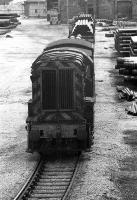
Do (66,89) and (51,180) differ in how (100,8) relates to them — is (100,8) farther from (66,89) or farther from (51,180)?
(51,180)

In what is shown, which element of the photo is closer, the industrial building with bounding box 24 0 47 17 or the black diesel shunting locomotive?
the black diesel shunting locomotive

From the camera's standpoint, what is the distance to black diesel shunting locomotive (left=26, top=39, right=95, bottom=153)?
44.8 feet

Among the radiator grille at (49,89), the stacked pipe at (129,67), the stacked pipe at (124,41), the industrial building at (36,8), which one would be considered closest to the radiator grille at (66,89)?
the radiator grille at (49,89)

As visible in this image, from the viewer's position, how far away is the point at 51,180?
12.3 metres

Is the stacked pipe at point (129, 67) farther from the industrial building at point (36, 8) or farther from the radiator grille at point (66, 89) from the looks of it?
the industrial building at point (36, 8)

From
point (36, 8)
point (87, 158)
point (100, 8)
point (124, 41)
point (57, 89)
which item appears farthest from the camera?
point (36, 8)

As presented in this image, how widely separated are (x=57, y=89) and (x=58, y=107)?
56 cm

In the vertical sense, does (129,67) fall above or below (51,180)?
above

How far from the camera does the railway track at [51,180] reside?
1127 centimetres

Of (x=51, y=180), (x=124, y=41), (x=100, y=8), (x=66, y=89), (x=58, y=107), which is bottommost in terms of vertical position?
(x=51, y=180)

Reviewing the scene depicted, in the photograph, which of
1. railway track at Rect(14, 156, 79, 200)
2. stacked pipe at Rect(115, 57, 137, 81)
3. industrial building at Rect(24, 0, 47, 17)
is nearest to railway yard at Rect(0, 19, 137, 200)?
railway track at Rect(14, 156, 79, 200)

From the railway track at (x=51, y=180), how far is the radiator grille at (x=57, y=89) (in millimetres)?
1694

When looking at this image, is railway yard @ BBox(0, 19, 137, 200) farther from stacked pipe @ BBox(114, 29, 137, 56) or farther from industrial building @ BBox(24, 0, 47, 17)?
industrial building @ BBox(24, 0, 47, 17)

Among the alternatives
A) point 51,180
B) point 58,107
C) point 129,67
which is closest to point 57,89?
point 58,107
